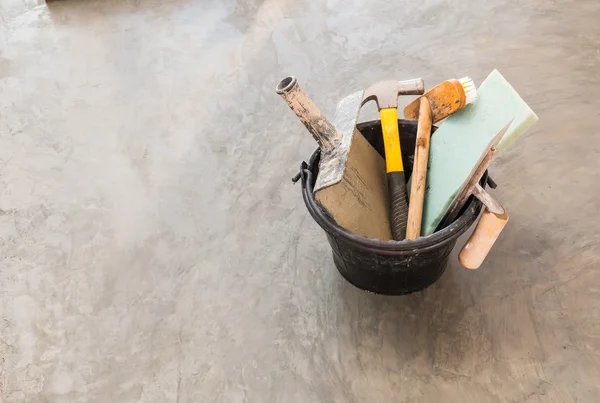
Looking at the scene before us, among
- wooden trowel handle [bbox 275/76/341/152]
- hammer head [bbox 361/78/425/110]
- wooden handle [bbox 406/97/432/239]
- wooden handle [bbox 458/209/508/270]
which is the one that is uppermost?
wooden trowel handle [bbox 275/76/341/152]

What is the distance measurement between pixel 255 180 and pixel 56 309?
2.19 feet

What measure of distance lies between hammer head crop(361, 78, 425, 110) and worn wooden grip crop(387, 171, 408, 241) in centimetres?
17

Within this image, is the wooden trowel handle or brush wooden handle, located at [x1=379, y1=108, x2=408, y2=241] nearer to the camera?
the wooden trowel handle

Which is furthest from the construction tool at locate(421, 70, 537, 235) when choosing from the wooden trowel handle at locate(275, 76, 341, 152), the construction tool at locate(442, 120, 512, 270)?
the wooden trowel handle at locate(275, 76, 341, 152)

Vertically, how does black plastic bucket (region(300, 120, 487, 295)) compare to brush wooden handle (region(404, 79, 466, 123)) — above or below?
below

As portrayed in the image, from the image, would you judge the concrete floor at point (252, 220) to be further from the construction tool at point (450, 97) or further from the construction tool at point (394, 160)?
the construction tool at point (450, 97)

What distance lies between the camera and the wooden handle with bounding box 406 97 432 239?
1.20 metres

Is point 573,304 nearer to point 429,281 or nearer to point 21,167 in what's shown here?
point 429,281

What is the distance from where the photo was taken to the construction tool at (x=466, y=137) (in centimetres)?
116

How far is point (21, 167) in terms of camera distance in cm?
183

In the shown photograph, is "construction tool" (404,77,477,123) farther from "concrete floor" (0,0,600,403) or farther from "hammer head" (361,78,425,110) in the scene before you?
"concrete floor" (0,0,600,403)

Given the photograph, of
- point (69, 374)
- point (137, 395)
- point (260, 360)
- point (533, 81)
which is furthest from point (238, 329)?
point (533, 81)

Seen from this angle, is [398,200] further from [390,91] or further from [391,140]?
[390,91]

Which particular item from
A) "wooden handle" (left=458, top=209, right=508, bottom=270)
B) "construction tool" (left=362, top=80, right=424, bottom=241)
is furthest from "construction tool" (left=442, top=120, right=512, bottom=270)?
"construction tool" (left=362, top=80, right=424, bottom=241)
